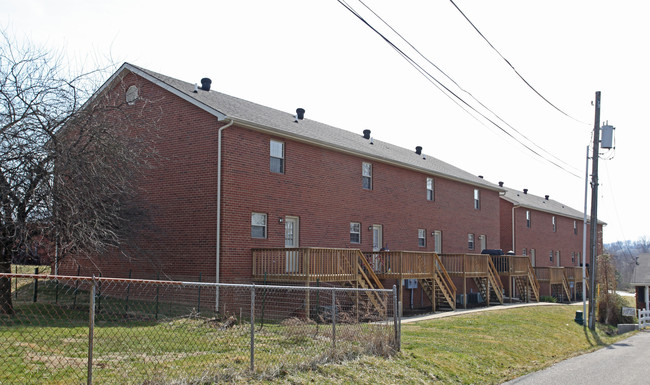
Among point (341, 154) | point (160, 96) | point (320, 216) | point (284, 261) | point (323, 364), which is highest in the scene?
point (160, 96)

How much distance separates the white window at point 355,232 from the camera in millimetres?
24436

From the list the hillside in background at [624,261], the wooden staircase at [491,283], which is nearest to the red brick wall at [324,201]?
→ the wooden staircase at [491,283]

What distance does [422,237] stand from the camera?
2916 cm

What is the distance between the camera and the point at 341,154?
23.9 metres

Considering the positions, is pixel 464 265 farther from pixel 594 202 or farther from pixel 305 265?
pixel 305 265

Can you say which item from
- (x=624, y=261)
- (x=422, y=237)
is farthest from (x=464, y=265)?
(x=624, y=261)

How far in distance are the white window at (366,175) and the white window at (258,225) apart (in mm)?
6459

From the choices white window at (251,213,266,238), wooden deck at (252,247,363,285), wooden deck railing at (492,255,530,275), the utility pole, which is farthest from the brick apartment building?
the utility pole

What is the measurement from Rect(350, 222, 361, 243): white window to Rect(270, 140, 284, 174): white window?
189 inches

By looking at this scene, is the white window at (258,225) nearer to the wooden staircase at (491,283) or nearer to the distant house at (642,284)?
the wooden staircase at (491,283)

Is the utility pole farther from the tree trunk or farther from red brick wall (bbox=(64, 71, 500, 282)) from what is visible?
the tree trunk

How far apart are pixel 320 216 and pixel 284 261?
161 inches

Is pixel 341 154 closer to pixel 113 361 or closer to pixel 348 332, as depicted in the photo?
pixel 348 332

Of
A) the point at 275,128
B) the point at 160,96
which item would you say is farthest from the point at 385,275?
the point at 160,96
